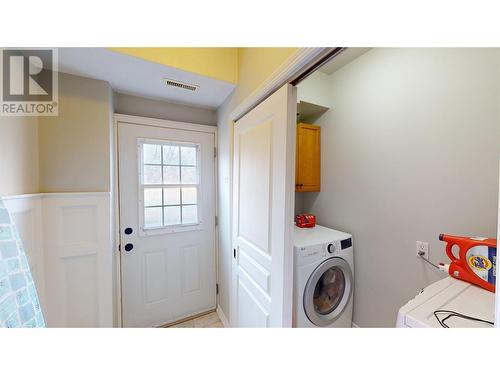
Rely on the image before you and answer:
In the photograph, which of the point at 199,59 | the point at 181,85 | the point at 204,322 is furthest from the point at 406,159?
the point at 204,322

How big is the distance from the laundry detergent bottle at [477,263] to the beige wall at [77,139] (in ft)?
7.31

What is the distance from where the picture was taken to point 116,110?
152 centimetres

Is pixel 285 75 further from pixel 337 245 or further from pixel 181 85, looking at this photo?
pixel 337 245

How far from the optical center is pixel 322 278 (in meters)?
1.48

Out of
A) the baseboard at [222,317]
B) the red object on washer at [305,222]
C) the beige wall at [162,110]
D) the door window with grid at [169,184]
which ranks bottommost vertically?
the baseboard at [222,317]

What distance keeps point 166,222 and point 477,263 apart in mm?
2096

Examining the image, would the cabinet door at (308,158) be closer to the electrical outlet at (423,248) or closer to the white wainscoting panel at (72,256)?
the electrical outlet at (423,248)

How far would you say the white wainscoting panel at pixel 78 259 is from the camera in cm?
123

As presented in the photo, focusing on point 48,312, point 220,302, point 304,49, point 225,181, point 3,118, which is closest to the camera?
→ point 304,49

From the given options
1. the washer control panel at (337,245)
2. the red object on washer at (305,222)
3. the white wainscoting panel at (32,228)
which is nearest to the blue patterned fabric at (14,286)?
the white wainscoting panel at (32,228)

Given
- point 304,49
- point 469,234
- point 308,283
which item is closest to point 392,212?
point 469,234

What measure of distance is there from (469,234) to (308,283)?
3.38 feet
